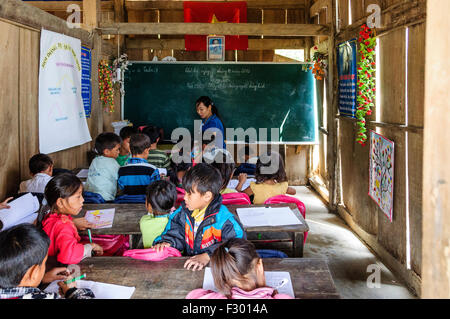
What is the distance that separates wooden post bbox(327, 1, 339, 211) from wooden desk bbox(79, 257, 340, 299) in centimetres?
346

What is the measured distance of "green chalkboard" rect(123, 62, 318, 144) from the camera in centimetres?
604

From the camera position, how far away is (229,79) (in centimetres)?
607

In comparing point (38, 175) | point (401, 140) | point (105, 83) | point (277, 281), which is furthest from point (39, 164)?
point (401, 140)

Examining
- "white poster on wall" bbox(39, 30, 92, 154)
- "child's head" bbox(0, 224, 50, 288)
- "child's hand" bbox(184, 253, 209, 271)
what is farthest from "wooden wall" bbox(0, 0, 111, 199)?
"child's hand" bbox(184, 253, 209, 271)

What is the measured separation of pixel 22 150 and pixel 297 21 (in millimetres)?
4682

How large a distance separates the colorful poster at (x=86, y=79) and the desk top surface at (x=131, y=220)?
6.97 ft

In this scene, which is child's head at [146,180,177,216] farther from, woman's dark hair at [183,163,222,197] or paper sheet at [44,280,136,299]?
paper sheet at [44,280,136,299]

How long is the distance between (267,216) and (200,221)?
607 mm

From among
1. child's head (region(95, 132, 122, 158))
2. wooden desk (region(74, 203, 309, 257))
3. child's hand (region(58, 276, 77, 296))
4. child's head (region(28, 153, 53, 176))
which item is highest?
child's head (region(95, 132, 122, 158))

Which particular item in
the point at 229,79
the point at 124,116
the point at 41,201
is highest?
the point at 229,79

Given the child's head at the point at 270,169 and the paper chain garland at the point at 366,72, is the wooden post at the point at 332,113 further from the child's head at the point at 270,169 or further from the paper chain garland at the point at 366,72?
the child's head at the point at 270,169
